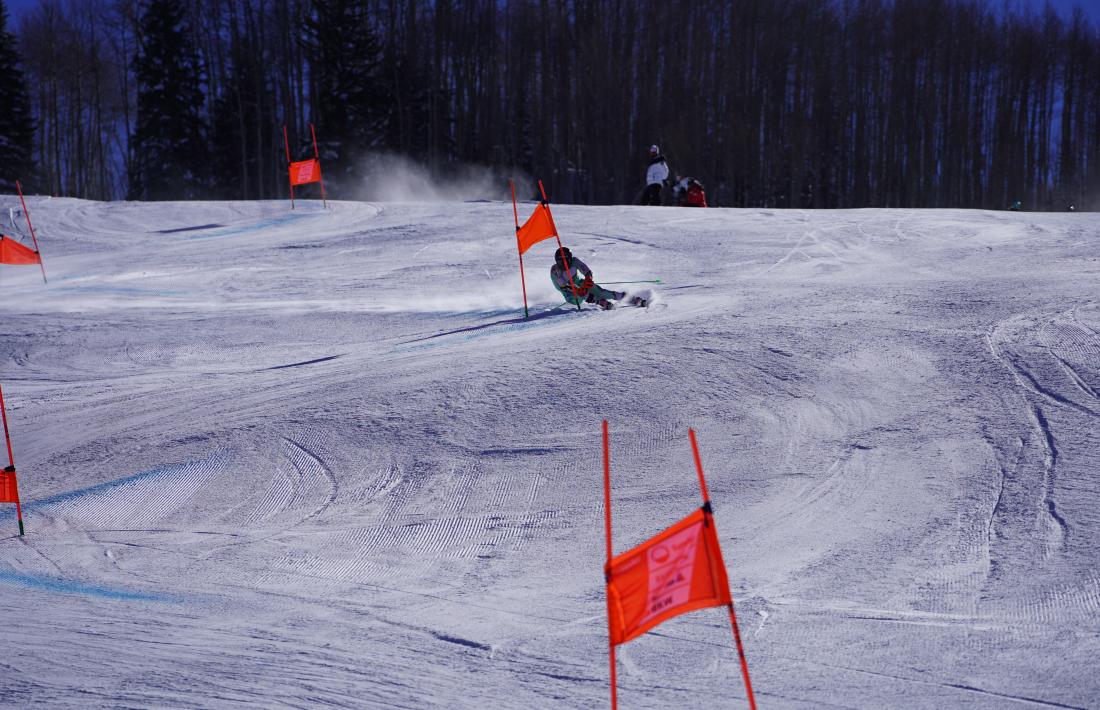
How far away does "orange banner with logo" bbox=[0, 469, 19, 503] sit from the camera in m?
6.93

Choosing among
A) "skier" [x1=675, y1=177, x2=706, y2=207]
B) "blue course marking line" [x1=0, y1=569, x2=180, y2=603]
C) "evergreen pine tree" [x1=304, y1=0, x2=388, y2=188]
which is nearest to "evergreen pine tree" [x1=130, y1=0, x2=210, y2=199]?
"evergreen pine tree" [x1=304, y1=0, x2=388, y2=188]

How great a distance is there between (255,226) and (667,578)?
1788 cm

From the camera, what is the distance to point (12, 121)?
135 feet

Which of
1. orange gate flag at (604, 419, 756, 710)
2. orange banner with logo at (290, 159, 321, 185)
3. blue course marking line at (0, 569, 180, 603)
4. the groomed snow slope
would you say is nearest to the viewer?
orange gate flag at (604, 419, 756, 710)

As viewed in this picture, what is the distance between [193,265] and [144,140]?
32.6 meters

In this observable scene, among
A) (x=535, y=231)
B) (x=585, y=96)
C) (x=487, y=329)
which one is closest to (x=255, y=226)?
(x=535, y=231)

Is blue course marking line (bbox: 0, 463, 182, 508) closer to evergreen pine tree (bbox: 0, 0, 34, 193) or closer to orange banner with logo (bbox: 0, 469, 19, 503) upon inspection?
orange banner with logo (bbox: 0, 469, 19, 503)

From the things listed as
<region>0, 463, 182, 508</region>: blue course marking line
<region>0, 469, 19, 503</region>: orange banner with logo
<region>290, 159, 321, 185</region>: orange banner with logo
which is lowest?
<region>0, 463, 182, 508</region>: blue course marking line

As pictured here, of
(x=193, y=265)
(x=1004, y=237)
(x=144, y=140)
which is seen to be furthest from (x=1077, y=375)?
(x=144, y=140)

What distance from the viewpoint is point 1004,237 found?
15.1 m

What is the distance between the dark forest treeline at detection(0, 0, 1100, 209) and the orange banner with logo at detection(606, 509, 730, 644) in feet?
136

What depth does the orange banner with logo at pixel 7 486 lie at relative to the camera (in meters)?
6.93

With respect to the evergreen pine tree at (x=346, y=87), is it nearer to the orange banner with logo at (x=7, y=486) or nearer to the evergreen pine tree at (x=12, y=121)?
the evergreen pine tree at (x=12, y=121)

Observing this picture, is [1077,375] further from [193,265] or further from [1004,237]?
[193,265]
